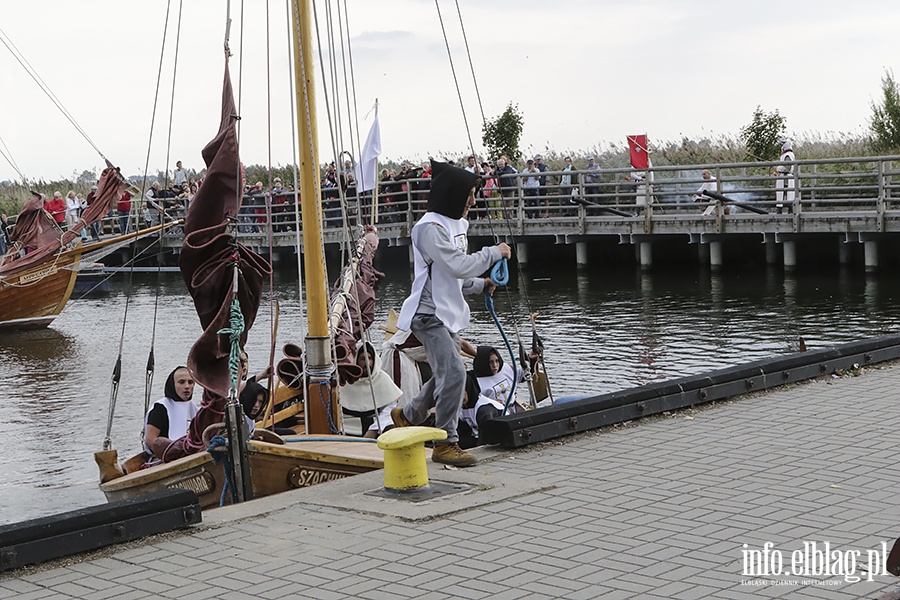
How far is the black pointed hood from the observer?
749cm

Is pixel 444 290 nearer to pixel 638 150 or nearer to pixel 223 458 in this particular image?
pixel 223 458

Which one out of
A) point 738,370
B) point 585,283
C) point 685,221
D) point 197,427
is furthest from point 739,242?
point 197,427

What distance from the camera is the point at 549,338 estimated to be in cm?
2086

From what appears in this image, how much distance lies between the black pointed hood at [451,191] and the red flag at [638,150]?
25.5m

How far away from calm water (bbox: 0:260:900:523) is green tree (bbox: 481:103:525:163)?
6501mm

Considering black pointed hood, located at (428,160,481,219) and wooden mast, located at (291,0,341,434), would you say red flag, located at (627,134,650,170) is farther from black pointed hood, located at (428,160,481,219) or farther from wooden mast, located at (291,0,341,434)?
black pointed hood, located at (428,160,481,219)

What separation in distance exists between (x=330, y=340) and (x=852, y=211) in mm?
21357

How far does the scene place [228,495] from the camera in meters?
7.64

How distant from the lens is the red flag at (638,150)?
3250cm

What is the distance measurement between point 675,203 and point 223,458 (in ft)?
78.4

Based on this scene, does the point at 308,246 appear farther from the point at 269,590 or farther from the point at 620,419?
the point at 269,590

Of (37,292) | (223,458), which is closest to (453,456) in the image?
(223,458)

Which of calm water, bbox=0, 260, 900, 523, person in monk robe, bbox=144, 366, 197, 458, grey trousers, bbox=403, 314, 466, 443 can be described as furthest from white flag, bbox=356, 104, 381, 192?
grey trousers, bbox=403, 314, 466, 443

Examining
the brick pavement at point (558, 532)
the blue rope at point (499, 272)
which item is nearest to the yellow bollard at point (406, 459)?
the brick pavement at point (558, 532)
